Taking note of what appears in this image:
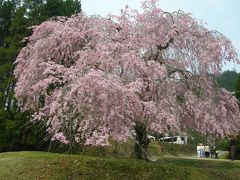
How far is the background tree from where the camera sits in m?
11.0

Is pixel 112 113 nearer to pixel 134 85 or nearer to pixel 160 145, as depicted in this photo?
pixel 134 85

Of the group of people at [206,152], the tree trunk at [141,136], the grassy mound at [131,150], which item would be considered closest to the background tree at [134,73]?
the tree trunk at [141,136]

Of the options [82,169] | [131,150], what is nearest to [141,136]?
[82,169]

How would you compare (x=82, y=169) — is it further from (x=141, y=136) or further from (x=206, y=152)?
(x=206, y=152)

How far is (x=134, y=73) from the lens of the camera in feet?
41.9

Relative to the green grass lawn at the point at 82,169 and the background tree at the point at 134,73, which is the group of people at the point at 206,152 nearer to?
the background tree at the point at 134,73

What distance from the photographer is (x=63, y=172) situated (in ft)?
41.7

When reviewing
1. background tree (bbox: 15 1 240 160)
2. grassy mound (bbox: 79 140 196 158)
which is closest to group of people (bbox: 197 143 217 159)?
grassy mound (bbox: 79 140 196 158)

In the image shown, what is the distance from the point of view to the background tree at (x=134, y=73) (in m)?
11.0

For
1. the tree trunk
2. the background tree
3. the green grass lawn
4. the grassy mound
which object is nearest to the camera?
the background tree

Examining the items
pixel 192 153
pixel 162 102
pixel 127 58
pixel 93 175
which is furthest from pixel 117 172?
pixel 192 153

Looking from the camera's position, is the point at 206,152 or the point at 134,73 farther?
the point at 206,152

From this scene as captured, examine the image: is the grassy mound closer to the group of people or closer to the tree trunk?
the tree trunk

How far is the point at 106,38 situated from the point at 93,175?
16.2 feet
